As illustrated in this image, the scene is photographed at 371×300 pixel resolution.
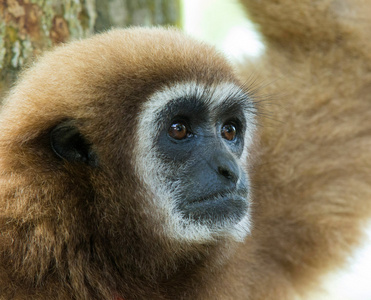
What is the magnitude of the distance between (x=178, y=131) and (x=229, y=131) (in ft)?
2.07

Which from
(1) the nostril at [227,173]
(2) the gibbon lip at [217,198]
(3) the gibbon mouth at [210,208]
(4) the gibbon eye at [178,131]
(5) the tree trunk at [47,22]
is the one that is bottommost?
(3) the gibbon mouth at [210,208]

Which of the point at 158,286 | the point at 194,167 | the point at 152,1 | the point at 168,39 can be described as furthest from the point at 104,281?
the point at 152,1

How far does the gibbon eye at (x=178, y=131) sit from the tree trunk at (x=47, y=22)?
170 cm

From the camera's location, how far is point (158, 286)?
3.85 m

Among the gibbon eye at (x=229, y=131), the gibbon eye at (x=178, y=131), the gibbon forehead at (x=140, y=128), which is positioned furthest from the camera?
the gibbon eye at (x=229, y=131)

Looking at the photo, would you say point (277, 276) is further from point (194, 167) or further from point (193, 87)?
point (193, 87)

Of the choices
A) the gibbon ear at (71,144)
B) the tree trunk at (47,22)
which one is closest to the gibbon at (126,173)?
the gibbon ear at (71,144)

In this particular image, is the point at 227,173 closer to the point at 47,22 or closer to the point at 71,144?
the point at 71,144

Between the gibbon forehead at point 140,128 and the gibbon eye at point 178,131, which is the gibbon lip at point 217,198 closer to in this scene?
the gibbon forehead at point 140,128

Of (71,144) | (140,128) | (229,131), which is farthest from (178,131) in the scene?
(71,144)

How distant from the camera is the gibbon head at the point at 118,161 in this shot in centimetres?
353

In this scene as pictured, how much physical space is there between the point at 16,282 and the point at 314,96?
3.51m

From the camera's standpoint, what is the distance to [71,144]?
144 inches

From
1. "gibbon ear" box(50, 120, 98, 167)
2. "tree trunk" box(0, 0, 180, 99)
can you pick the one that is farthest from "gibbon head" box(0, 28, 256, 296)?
"tree trunk" box(0, 0, 180, 99)
